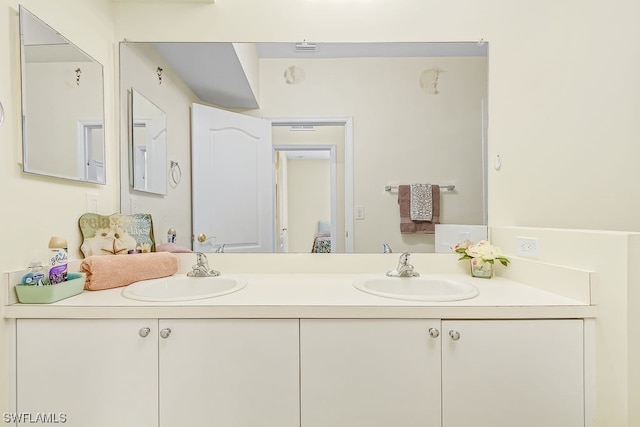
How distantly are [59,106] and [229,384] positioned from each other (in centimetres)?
118

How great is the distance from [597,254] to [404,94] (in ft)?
3.36

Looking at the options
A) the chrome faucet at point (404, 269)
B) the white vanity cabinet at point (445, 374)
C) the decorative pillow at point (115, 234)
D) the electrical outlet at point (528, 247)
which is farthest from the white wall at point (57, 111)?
the electrical outlet at point (528, 247)

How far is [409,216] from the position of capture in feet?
5.12

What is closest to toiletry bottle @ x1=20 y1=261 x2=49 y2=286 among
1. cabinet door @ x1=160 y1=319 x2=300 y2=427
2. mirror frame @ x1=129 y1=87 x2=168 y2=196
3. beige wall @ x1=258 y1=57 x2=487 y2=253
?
cabinet door @ x1=160 y1=319 x2=300 y2=427

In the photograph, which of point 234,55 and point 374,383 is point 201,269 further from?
point 234,55

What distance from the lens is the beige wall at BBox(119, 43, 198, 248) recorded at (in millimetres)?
1540

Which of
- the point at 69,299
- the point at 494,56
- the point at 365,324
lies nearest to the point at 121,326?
the point at 69,299

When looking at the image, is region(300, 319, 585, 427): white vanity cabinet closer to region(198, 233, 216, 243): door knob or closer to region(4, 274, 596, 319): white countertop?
region(4, 274, 596, 319): white countertop

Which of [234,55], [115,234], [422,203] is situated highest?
[234,55]

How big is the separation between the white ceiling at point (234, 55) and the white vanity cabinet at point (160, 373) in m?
1.09

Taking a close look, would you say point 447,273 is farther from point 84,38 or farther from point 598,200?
point 84,38

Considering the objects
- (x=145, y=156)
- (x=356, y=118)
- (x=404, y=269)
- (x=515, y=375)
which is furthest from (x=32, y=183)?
(x=515, y=375)

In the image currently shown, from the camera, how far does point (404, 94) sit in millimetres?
1565

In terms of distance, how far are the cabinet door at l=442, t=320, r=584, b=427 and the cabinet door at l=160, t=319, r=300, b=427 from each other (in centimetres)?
52
